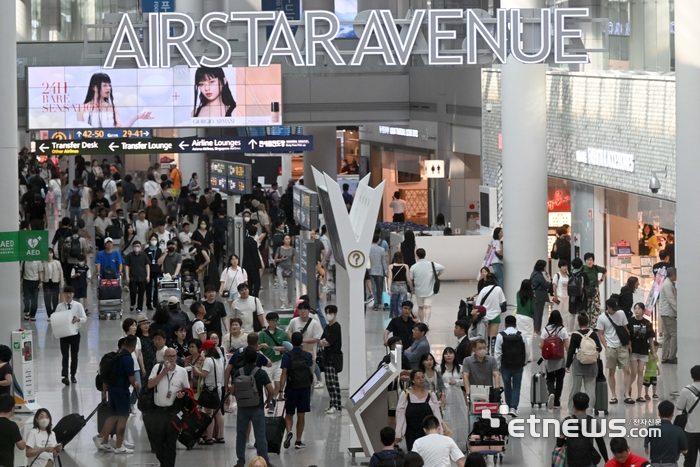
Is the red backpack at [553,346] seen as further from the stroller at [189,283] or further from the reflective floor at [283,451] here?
the stroller at [189,283]

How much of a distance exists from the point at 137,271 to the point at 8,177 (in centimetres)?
628

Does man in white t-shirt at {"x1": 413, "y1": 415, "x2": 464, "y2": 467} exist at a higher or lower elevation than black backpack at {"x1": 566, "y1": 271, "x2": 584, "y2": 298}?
lower

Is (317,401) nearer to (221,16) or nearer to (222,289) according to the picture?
(222,289)

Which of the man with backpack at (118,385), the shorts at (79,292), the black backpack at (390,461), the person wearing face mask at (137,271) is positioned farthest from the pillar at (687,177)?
the shorts at (79,292)

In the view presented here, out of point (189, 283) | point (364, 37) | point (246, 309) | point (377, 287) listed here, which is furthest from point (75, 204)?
point (246, 309)

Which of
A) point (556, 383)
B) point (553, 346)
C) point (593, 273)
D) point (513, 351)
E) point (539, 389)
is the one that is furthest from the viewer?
point (593, 273)

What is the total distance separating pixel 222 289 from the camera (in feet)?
61.7

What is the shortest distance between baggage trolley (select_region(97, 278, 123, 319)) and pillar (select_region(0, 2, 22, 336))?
232 inches

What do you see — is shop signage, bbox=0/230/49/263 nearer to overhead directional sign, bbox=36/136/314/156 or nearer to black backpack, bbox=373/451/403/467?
black backpack, bbox=373/451/403/467

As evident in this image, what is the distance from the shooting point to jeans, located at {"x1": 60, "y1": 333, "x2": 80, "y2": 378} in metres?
15.8

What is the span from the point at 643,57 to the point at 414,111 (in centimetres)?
1261

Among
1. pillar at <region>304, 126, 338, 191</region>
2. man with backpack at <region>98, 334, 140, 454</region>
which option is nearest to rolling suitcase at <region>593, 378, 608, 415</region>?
man with backpack at <region>98, 334, 140, 454</region>

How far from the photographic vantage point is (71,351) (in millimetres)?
15844

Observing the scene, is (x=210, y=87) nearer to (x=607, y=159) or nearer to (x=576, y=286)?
(x=607, y=159)
